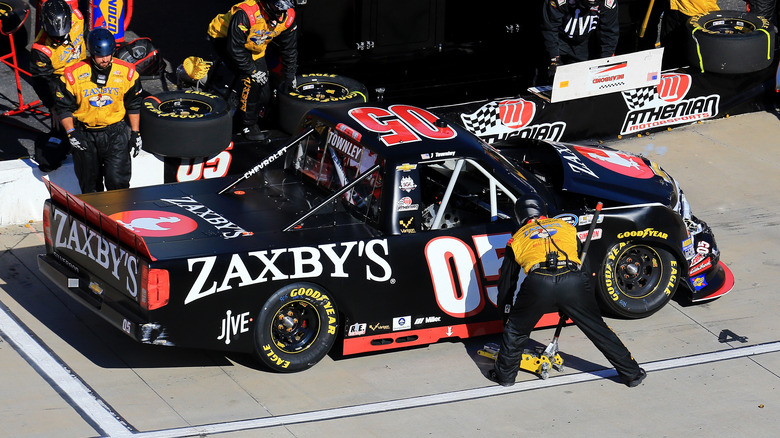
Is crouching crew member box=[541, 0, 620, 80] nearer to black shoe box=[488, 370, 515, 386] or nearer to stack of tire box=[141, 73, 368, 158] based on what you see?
stack of tire box=[141, 73, 368, 158]

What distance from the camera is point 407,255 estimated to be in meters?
8.60

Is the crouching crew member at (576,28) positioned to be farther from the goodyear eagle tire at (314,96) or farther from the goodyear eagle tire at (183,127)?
the goodyear eagle tire at (183,127)

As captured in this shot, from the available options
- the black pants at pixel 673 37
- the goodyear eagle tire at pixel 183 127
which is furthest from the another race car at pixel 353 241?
the black pants at pixel 673 37

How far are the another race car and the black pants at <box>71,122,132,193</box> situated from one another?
1.09m

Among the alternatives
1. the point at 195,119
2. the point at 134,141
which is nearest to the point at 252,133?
the point at 195,119

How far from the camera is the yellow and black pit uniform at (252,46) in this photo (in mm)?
11625

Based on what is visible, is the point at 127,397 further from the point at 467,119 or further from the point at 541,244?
the point at 467,119

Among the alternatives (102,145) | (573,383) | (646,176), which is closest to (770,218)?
(646,176)

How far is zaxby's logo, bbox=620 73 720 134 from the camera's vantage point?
13.5m

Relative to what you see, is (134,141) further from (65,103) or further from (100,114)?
(65,103)

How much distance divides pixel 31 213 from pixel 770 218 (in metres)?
6.72

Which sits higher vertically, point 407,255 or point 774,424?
point 407,255

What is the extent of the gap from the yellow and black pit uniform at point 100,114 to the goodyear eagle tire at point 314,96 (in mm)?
1670

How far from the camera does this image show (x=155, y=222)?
28.0ft
